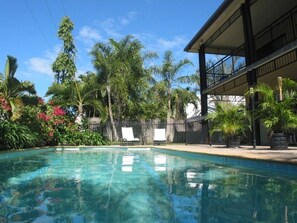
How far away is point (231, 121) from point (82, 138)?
9.70m

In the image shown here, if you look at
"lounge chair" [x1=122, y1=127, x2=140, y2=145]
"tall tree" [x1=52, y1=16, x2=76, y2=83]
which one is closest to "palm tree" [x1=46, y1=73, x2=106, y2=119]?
"lounge chair" [x1=122, y1=127, x2=140, y2=145]

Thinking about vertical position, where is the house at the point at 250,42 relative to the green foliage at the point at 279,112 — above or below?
above

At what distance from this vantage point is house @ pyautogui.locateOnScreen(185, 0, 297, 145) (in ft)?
37.3

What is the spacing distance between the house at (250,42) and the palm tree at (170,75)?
450cm

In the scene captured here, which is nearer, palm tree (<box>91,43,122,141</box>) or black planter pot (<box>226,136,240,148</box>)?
black planter pot (<box>226,136,240,148</box>)

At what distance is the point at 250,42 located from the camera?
11.9 m

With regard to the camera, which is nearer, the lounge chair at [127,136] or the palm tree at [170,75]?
the lounge chair at [127,136]

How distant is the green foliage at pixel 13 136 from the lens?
11610 mm

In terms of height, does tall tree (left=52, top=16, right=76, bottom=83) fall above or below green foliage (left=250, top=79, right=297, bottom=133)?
above

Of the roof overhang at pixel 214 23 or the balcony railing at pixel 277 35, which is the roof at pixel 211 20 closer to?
the roof overhang at pixel 214 23

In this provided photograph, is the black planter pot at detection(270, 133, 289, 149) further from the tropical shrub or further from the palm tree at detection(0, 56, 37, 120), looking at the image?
the palm tree at detection(0, 56, 37, 120)

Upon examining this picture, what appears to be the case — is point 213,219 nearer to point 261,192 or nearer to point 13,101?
point 261,192

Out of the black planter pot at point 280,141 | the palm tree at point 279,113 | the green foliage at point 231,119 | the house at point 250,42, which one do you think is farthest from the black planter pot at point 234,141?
the black planter pot at point 280,141

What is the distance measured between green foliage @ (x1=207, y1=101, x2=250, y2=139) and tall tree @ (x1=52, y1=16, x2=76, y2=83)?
→ 59.5ft
